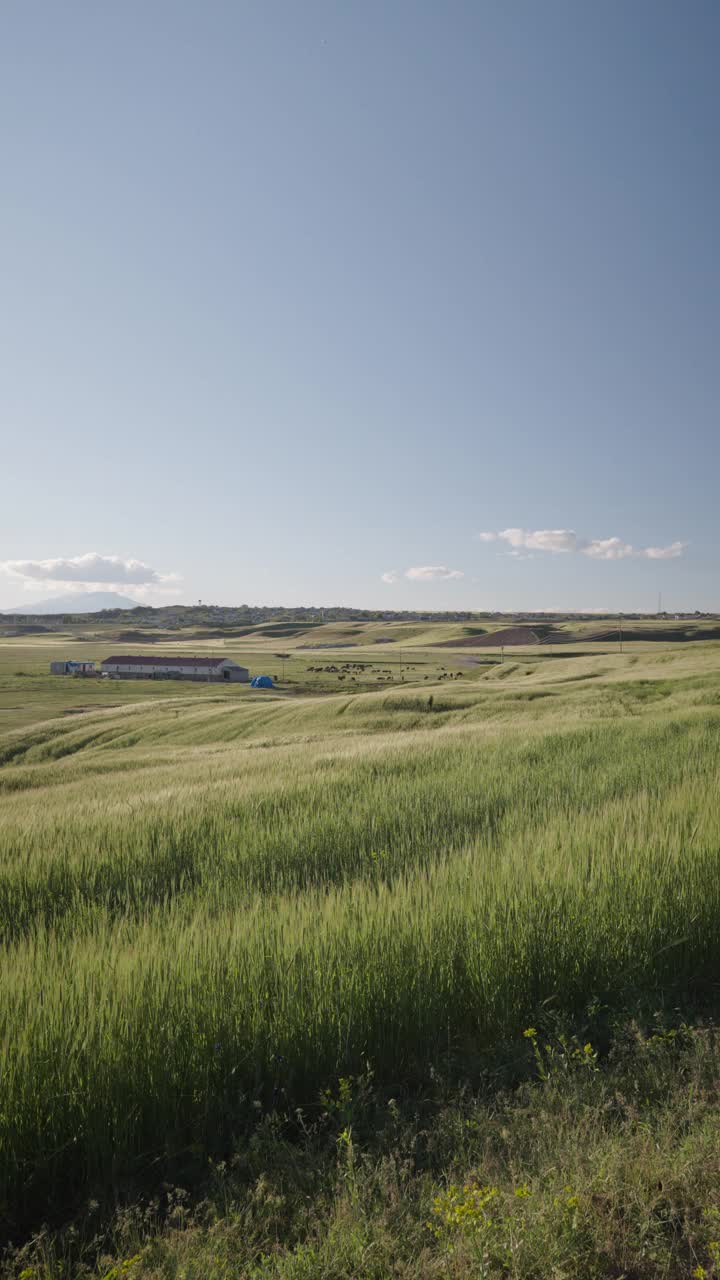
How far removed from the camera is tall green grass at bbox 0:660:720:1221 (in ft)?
11.3

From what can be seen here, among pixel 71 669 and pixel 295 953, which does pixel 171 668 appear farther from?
pixel 295 953

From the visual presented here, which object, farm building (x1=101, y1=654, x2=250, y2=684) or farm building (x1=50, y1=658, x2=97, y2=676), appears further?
farm building (x1=50, y1=658, x2=97, y2=676)

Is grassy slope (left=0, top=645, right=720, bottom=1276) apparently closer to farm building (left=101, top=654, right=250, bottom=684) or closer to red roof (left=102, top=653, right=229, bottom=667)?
farm building (left=101, top=654, right=250, bottom=684)

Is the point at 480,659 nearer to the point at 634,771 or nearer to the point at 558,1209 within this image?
the point at 634,771

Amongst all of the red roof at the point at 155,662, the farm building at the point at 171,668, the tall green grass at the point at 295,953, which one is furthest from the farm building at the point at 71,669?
the tall green grass at the point at 295,953

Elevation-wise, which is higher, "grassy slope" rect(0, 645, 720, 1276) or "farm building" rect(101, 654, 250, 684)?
"grassy slope" rect(0, 645, 720, 1276)

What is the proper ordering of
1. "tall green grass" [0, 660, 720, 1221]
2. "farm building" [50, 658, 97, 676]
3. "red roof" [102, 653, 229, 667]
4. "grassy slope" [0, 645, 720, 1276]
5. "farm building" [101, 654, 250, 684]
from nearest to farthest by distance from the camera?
"grassy slope" [0, 645, 720, 1276], "tall green grass" [0, 660, 720, 1221], "farm building" [101, 654, 250, 684], "farm building" [50, 658, 97, 676], "red roof" [102, 653, 229, 667]

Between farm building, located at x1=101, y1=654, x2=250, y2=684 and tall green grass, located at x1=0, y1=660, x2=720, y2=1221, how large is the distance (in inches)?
4384

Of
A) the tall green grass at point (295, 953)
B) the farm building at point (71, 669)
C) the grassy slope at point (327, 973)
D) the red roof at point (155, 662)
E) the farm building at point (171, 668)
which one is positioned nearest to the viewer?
the grassy slope at point (327, 973)

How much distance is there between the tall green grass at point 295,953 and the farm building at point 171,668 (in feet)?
365

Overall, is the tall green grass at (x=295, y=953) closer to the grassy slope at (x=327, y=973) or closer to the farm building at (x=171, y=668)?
the grassy slope at (x=327, y=973)

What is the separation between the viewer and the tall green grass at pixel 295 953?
3.45m

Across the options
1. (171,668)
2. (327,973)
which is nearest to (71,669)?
(171,668)

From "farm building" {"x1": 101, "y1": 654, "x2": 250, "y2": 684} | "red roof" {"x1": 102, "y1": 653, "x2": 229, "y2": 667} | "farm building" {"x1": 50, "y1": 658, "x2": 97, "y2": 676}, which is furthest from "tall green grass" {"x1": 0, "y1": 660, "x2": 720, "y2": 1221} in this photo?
"farm building" {"x1": 50, "y1": 658, "x2": 97, "y2": 676}
